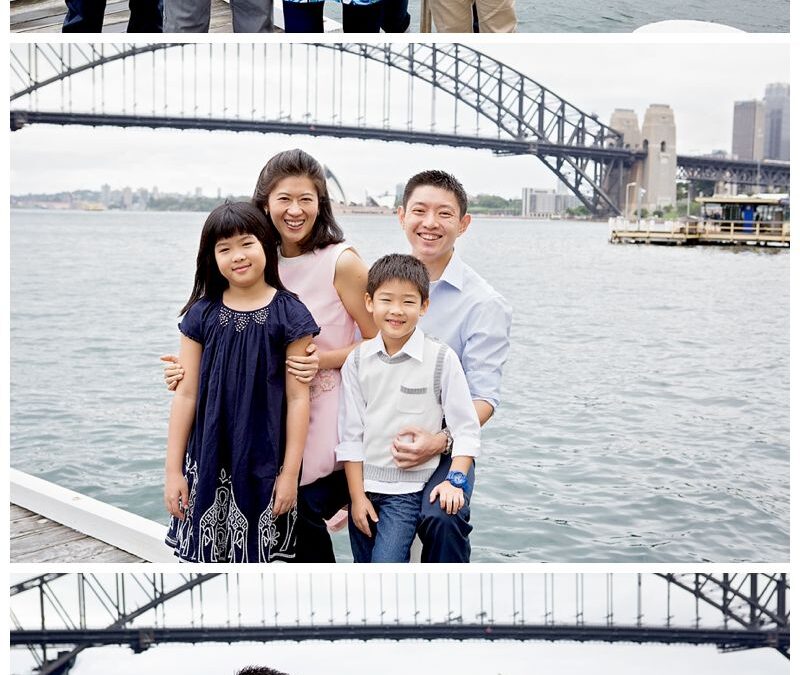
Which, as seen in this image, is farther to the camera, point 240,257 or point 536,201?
point 536,201

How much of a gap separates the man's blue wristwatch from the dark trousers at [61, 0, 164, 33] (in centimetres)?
158

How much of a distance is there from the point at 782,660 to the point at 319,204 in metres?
1.29

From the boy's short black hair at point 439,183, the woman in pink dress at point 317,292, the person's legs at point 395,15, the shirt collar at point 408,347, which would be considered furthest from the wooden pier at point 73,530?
the person's legs at point 395,15

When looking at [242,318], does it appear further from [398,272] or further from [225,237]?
[398,272]

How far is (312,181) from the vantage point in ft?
5.40

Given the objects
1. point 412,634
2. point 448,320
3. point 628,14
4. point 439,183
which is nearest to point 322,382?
point 448,320

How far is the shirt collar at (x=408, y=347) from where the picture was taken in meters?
1.66

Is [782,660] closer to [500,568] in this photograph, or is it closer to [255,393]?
[500,568]

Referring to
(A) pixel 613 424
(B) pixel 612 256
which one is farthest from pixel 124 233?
(A) pixel 613 424

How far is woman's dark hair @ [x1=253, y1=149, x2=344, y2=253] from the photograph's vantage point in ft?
5.35

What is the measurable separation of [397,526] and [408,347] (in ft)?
0.98

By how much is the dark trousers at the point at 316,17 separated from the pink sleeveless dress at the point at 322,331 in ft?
2.21

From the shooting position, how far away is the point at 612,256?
2319cm

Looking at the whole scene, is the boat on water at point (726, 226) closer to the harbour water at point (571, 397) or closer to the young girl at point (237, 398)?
the harbour water at point (571, 397)
